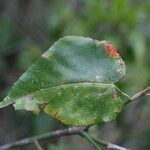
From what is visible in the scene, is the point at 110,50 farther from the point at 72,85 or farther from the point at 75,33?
the point at 75,33

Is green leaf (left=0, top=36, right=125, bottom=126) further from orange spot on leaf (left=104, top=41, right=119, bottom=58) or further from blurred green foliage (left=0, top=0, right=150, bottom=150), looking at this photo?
blurred green foliage (left=0, top=0, right=150, bottom=150)

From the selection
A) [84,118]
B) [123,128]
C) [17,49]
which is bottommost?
[123,128]

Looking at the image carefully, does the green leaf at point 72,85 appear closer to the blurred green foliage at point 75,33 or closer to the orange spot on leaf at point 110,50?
the orange spot on leaf at point 110,50

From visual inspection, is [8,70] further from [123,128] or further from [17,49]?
[123,128]

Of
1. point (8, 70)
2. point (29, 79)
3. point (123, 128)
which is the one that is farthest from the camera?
point (8, 70)

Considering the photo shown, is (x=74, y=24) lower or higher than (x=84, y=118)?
higher

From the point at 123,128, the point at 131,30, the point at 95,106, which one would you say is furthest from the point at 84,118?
the point at 123,128

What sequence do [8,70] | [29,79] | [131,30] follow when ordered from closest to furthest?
[29,79]
[131,30]
[8,70]
